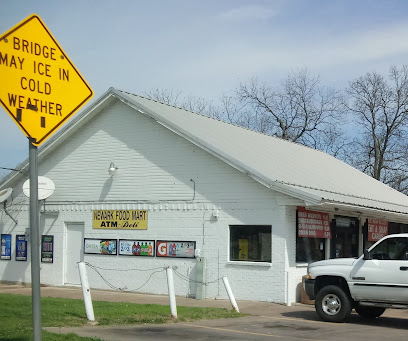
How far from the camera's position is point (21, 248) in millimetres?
22953

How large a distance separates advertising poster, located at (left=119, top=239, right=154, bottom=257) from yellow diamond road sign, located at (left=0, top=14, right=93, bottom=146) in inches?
562

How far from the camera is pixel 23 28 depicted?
581 cm

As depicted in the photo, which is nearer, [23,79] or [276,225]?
[23,79]

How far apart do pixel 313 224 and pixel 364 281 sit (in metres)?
5.33

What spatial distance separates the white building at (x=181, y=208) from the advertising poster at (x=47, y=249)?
70 millimetres

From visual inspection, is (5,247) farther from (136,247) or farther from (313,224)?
(313,224)

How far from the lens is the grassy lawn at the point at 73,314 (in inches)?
420

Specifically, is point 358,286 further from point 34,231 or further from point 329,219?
point 34,231

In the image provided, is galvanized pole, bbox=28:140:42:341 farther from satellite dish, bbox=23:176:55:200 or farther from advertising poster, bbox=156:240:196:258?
satellite dish, bbox=23:176:55:200

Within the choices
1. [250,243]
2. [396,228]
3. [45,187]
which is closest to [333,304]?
[250,243]

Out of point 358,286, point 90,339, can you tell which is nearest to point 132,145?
point 358,286

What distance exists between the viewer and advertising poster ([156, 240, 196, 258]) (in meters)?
19.3

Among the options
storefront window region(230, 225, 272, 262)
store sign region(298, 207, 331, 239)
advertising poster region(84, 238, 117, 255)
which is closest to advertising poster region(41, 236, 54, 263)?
advertising poster region(84, 238, 117, 255)

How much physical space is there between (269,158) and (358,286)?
26.6 feet
